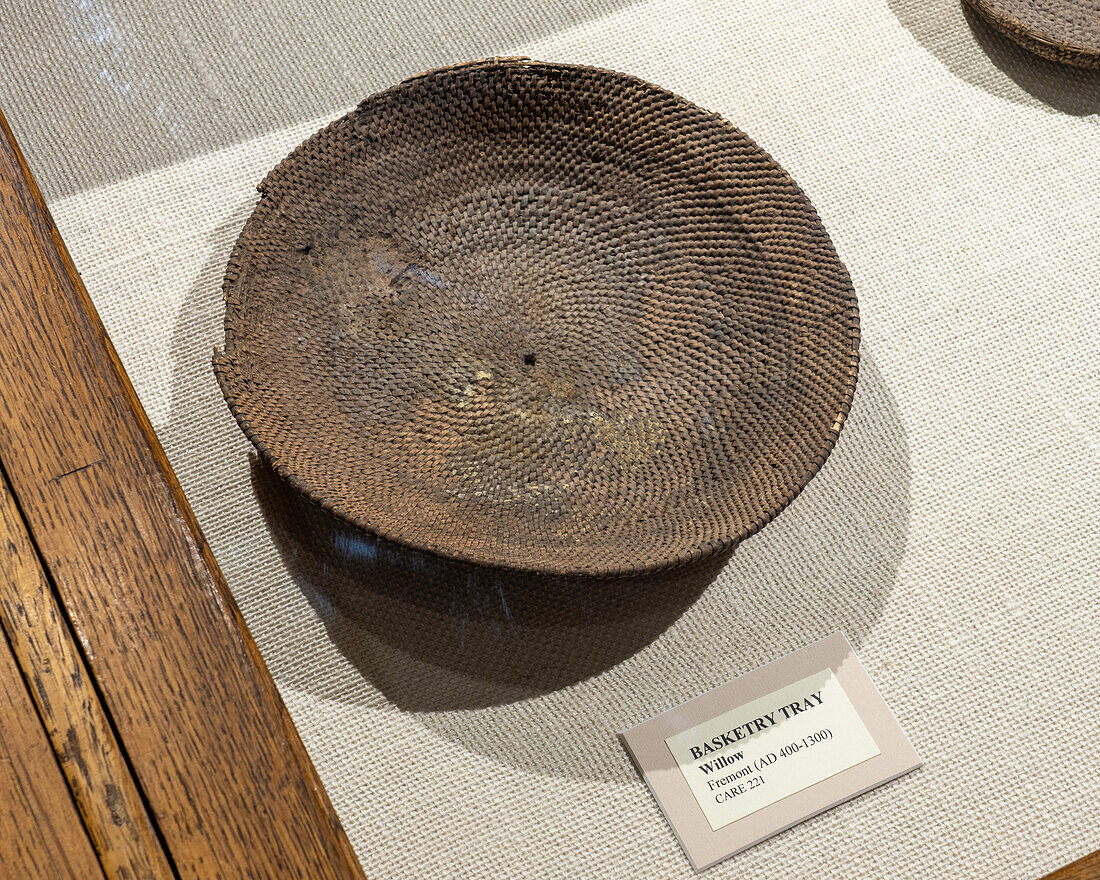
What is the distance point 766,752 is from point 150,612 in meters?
0.51

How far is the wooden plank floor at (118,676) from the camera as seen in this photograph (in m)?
0.60

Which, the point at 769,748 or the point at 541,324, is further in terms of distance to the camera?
the point at 541,324

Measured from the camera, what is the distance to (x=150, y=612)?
0.66 metres

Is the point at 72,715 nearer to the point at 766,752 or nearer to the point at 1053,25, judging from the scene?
the point at 766,752

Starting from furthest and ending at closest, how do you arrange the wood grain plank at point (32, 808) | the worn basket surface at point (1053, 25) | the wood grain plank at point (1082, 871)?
the worn basket surface at point (1053, 25) → the wood grain plank at point (1082, 871) → the wood grain plank at point (32, 808)

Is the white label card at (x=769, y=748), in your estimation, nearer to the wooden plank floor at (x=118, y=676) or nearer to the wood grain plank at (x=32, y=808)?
the wooden plank floor at (x=118, y=676)

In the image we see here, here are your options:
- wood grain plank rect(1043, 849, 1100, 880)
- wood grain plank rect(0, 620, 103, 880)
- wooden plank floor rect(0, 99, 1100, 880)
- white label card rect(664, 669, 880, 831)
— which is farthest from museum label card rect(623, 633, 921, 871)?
wood grain plank rect(0, 620, 103, 880)

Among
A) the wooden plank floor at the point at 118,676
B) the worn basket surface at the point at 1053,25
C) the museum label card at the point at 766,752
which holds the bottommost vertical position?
the museum label card at the point at 766,752

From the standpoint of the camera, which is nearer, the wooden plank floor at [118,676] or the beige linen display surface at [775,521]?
the wooden plank floor at [118,676]

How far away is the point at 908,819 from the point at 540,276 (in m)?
0.58

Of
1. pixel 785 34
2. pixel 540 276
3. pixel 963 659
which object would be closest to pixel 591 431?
pixel 540 276

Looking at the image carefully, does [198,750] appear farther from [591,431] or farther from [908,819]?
[908,819]

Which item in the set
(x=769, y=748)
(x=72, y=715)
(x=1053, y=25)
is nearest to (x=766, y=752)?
(x=769, y=748)

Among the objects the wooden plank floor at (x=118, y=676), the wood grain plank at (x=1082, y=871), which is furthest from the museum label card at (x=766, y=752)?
the wooden plank floor at (x=118, y=676)
